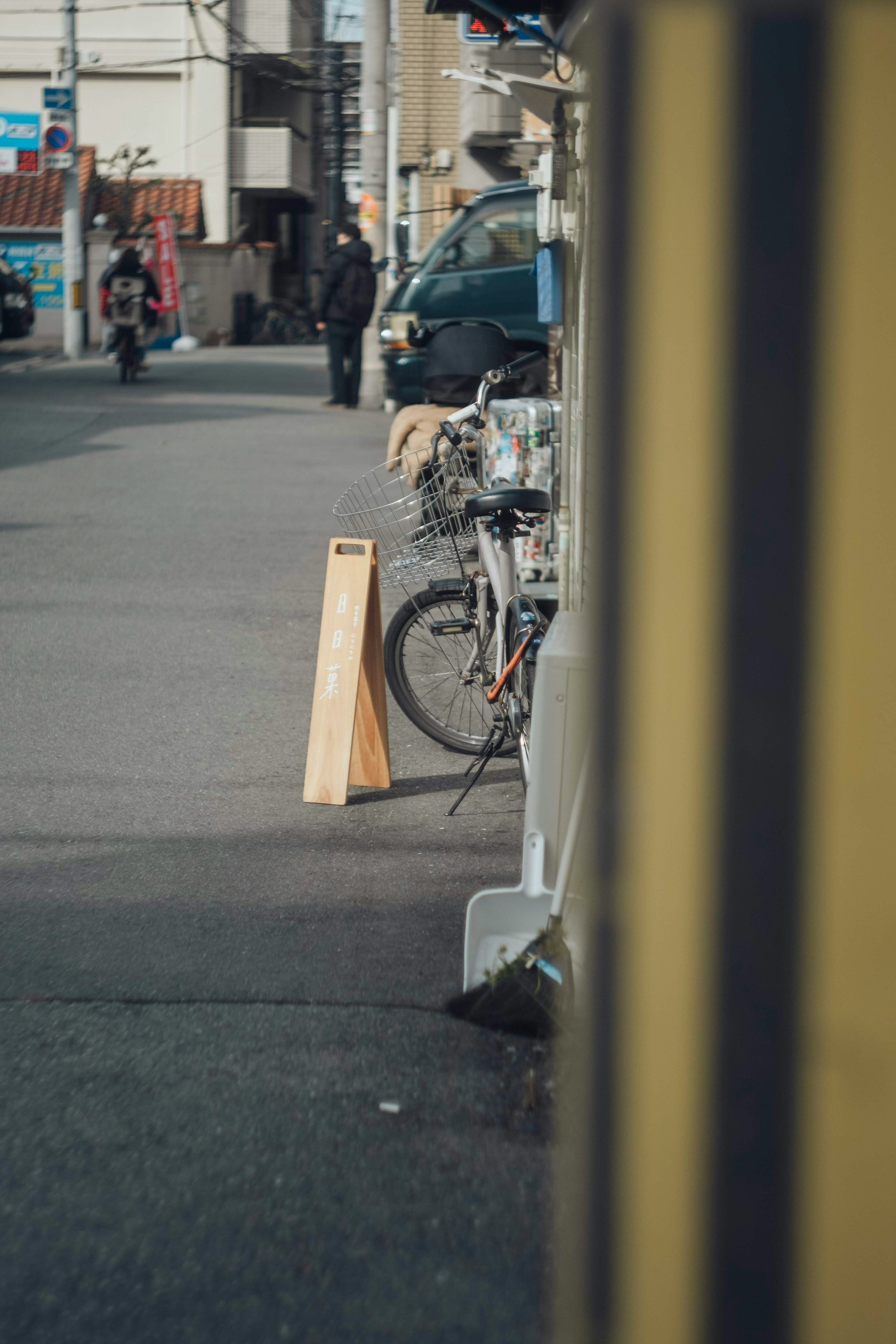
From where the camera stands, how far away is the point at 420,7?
80.6 feet

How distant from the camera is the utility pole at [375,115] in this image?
18328mm

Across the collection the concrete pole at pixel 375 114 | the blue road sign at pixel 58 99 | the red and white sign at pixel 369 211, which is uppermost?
the blue road sign at pixel 58 99

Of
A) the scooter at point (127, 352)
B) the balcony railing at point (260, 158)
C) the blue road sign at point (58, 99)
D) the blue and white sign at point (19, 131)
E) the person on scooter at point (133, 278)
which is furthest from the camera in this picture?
the balcony railing at point (260, 158)

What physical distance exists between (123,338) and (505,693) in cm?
1786

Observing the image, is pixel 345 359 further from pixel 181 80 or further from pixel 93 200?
pixel 181 80

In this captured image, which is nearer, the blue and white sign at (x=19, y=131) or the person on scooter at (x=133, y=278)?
the person on scooter at (x=133, y=278)

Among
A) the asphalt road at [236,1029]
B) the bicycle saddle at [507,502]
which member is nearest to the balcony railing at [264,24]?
the asphalt road at [236,1029]

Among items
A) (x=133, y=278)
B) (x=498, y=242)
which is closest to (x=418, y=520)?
(x=498, y=242)

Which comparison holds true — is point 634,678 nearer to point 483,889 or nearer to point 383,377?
point 483,889

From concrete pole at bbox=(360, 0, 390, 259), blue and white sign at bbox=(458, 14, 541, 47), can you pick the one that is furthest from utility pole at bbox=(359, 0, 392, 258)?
blue and white sign at bbox=(458, 14, 541, 47)

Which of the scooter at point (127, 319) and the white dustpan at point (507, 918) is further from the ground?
the scooter at point (127, 319)

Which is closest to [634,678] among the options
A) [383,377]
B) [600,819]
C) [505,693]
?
[600,819]

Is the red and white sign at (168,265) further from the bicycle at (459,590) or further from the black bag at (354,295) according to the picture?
the bicycle at (459,590)

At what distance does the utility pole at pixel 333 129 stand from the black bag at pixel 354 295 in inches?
871
